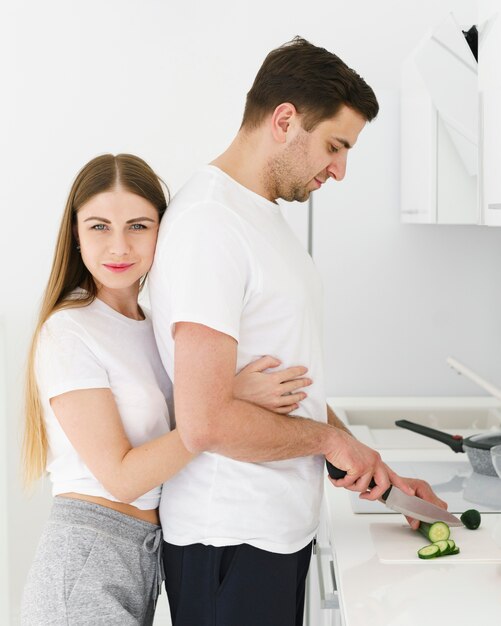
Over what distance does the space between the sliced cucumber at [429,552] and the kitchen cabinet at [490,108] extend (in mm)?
536

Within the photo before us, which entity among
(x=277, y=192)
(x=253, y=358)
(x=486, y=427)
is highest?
(x=277, y=192)

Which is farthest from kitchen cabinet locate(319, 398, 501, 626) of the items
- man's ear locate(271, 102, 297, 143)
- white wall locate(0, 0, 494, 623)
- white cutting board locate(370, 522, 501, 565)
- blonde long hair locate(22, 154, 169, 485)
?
white wall locate(0, 0, 494, 623)

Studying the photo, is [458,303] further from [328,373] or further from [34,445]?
[34,445]

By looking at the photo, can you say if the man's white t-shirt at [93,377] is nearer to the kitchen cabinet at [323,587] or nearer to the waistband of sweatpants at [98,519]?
the waistband of sweatpants at [98,519]

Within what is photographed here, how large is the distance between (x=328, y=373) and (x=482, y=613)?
1.46m

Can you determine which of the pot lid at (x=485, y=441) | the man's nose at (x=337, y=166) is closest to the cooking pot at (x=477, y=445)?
the pot lid at (x=485, y=441)

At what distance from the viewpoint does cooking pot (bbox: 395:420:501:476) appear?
5.57 ft

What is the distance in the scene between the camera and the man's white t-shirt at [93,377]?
51.3 inches

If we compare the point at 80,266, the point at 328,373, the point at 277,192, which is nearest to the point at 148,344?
the point at 80,266

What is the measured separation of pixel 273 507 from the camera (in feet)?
4.23

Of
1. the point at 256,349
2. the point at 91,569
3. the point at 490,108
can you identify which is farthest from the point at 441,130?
the point at 91,569

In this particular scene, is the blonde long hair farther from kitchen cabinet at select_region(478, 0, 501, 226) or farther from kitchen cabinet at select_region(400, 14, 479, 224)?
kitchen cabinet at select_region(400, 14, 479, 224)

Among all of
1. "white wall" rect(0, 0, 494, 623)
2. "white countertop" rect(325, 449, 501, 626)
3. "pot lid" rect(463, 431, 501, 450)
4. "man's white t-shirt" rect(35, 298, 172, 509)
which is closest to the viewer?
"white countertop" rect(325, 449, 501, 626)

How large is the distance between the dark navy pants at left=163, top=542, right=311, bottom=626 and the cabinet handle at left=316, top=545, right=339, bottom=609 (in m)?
0.19
